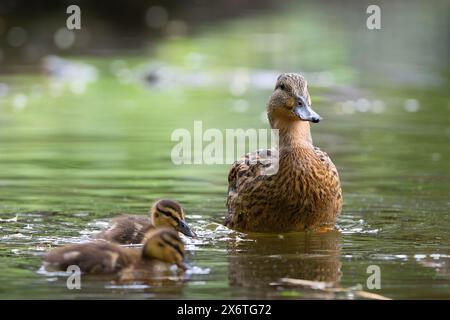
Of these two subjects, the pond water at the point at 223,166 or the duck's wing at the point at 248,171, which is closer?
the pond water at the point at 223,166

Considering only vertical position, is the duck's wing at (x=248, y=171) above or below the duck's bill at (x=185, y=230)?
above

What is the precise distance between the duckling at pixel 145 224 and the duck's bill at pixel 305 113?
3.88 feet

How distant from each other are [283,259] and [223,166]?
436 cm

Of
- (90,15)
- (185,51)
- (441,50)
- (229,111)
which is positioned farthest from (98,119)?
(90,15)

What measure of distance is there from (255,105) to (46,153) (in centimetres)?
463

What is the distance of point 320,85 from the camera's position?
1741cm

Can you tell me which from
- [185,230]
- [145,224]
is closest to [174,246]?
[185,230]

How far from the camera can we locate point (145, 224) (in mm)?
7320

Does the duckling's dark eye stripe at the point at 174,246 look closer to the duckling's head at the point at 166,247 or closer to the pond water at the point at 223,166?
the duckling's head at the point at 166,247

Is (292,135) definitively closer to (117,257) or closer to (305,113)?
(305,113)

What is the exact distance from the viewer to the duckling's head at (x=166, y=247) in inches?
251

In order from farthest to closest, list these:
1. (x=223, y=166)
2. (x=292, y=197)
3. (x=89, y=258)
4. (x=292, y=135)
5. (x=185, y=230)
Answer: (x=223, y=166) → (x=292, y=135) → (x=292, y=197) → (x=185, y=230) → (x=89, y=258)

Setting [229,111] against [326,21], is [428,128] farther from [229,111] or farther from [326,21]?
[326,21]

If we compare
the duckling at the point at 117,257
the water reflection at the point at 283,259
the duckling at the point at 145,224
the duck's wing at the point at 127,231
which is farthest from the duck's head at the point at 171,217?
the duckling at the point at 117,257
